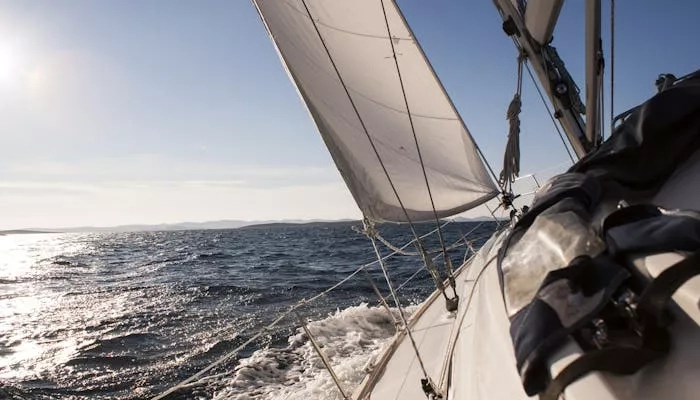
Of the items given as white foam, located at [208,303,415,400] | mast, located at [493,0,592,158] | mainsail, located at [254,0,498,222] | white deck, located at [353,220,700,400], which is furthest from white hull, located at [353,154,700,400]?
mast, located at [493,0,592,158]

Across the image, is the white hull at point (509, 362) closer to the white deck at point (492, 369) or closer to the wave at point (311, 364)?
the white deck at point (492, 369)

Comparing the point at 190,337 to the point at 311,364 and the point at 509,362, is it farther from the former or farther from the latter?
the point at 509,362

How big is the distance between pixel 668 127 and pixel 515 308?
921 mm

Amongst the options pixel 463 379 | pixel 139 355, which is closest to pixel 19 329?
pixel 139 355

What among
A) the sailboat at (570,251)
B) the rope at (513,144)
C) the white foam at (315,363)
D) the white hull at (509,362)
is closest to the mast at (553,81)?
the sailboat at (570,251)

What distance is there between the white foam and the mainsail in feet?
4.89

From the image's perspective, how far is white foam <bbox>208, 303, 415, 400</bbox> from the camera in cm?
431

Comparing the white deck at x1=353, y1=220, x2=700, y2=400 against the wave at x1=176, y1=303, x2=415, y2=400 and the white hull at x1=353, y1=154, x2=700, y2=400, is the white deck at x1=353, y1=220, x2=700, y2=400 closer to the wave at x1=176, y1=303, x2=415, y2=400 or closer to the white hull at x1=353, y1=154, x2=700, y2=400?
the white hull at x1=353, y1=154, x2=700, y2=400

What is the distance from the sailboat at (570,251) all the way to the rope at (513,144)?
1.77 feet

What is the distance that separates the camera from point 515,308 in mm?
1067

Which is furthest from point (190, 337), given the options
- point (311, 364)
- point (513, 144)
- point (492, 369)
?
point (492, 369)

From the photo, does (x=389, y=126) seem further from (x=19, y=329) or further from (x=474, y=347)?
(x=19, y=329)

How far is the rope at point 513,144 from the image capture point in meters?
3.82

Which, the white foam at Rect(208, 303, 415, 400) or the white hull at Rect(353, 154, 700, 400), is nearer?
the white hull at Rect(353, 154, 700, 400)
